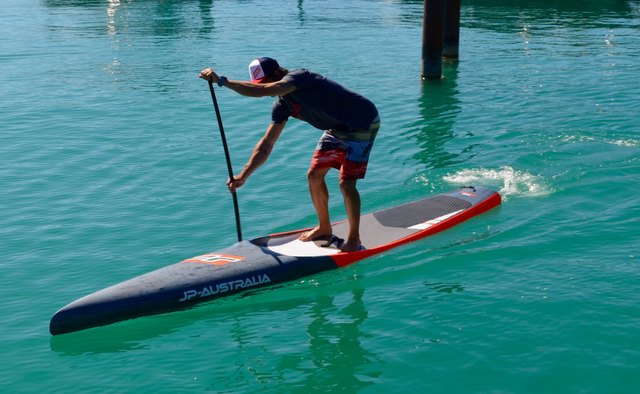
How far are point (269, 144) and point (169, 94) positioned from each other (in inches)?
447

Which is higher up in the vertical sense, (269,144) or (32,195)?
(269,144)

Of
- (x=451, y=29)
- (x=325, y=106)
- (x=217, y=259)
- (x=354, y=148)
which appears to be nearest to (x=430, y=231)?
(x=354, y=148)

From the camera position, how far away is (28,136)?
17.2m

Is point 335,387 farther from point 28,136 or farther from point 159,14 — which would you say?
point 159,14

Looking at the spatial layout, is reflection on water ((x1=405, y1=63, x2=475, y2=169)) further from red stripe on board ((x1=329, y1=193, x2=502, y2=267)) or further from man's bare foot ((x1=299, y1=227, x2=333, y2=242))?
man's bare foot ((x1=299, y1=227, x2=333, y2=242))

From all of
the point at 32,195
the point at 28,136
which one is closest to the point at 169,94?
the point at 28,136

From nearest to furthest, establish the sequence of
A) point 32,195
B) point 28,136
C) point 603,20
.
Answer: point 32,195 → point 28,136 → point 603,20

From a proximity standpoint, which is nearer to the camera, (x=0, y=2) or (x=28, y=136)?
(x=28, y=136)

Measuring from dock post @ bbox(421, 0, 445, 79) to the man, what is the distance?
10706 mm

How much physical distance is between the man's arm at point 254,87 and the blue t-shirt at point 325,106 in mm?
195

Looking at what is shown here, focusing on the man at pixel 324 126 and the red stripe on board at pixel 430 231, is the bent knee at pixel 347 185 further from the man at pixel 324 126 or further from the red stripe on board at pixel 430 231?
the red stripe on board at pixel 430 231

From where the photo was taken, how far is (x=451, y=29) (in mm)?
23188

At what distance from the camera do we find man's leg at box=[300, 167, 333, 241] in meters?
10.1

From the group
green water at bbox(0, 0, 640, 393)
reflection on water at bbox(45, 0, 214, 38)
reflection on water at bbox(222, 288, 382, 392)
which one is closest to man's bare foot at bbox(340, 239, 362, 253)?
green water at bbox(0, 0, 640, 393)
